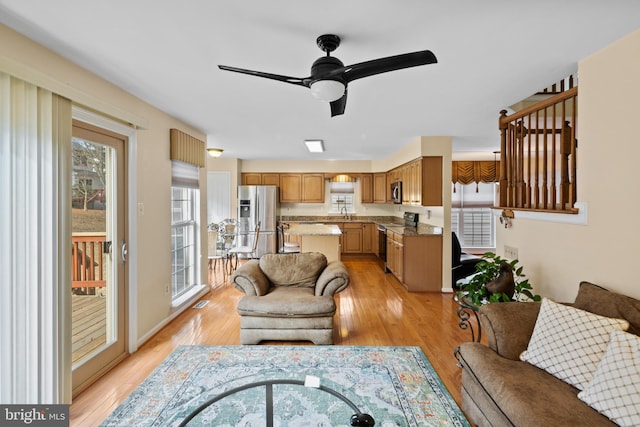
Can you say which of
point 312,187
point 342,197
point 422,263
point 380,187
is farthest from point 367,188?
point 422,263

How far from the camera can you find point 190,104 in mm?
3203

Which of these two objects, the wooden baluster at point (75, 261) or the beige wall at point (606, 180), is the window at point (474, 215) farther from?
the wooden baluster at point (75, 261)

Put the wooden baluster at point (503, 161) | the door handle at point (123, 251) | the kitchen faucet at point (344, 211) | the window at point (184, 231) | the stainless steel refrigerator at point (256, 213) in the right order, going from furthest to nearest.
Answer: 1. the kitchen faucet at point (344, 211)
2. the stainless steel refrigerator at point (256, 213)
3. the window at point (184, 231)
4. the wooden baluster at point (503, 161)
5. the door handle at point (123, 251)

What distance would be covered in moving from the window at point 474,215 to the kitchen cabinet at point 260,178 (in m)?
4.55

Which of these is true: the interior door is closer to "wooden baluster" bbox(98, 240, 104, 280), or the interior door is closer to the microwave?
"wooden baluster" bbox(98, 240, 104, 280)

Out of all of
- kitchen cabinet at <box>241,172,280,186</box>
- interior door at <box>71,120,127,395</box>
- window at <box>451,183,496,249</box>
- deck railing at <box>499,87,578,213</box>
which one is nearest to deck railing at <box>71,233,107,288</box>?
interior door at <box>71,120,127,395</box>

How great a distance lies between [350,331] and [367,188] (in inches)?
191

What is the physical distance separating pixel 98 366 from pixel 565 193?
4.09m

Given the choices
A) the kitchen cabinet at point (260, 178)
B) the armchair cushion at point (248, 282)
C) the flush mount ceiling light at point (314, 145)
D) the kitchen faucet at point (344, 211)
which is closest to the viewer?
the armchair cushion at point (248, 282)

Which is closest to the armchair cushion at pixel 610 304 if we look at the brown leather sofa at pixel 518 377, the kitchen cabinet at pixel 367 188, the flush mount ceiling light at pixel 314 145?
the brown leather sofa at pixel 518 377

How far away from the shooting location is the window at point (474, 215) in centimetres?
759

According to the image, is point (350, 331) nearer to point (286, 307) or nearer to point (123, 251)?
point (286, 307)

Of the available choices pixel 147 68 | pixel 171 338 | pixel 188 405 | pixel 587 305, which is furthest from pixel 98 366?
pixel 587 305

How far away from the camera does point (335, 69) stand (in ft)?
5.82
